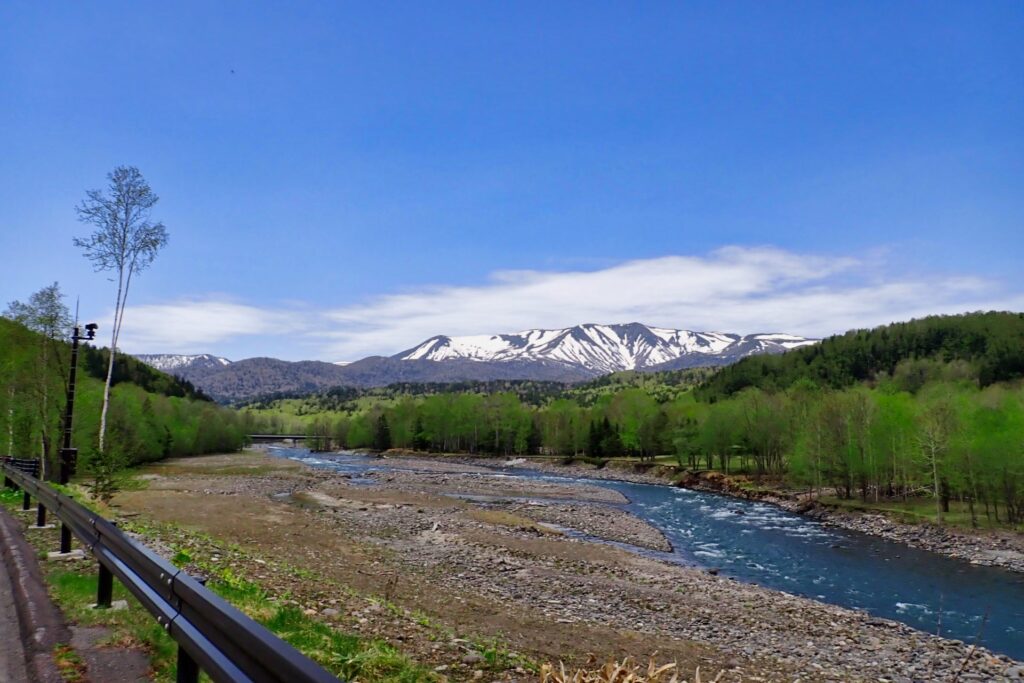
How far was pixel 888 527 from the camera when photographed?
5009 centimetres

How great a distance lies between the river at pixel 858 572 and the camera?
2558 cm

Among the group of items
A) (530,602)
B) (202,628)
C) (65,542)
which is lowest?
Answer: (530,602)

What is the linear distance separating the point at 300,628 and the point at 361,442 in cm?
17843

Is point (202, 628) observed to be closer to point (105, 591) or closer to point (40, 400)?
point (105, 591)

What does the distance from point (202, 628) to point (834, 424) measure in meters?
75.3

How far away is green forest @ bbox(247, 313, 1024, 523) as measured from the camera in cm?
5366

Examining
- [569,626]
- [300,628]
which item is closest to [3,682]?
[300,628]

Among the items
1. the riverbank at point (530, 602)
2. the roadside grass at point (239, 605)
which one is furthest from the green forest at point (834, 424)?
the roadside grass at point (239, 605)

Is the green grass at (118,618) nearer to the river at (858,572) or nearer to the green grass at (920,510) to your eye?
the river at (858,572)

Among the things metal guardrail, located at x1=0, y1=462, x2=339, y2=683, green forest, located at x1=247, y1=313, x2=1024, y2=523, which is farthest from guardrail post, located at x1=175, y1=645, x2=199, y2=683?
green forest, located at x1=247, y1=313, x2=1024, y2=523

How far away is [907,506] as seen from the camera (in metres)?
58.6

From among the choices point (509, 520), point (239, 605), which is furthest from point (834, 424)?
point (239, 605)

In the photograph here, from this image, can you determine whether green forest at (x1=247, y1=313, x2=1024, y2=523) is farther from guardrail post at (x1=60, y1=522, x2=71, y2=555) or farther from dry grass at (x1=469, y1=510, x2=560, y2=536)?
guardrail post at (x1=60, y1=522, x2=71, y2=555)

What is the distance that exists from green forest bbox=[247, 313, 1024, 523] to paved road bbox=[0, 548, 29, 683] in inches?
2290
